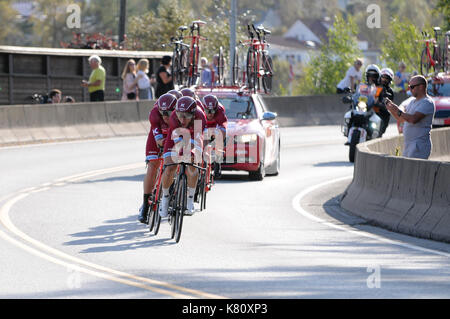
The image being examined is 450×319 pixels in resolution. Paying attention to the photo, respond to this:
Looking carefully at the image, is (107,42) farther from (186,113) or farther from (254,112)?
(186,113)

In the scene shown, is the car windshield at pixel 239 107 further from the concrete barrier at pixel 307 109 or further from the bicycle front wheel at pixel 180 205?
the concrete barrier at pixel 307 109

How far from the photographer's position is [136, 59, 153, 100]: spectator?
1185 inches

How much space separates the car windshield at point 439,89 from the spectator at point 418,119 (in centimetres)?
1257

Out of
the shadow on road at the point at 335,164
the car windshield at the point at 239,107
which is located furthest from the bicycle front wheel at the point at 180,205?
the shadow on road at the point at 335,164

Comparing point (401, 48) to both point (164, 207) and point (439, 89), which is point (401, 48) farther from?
point (164, 207)

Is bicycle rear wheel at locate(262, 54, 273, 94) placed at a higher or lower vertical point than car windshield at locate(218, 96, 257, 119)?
higher

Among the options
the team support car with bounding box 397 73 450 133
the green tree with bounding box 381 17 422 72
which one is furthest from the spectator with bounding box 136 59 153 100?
the green tree with bounding box 381 17 422 72

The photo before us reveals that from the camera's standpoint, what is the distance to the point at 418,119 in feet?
49.1

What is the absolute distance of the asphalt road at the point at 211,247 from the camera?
382 inches

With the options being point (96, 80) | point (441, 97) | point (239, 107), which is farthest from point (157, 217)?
point (96, 80)

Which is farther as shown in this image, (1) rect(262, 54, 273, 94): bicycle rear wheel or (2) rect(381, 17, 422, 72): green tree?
(2) rect(381, 17, 422, 72): green tree

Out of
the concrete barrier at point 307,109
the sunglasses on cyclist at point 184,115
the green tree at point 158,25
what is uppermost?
the green tree at point 158,25

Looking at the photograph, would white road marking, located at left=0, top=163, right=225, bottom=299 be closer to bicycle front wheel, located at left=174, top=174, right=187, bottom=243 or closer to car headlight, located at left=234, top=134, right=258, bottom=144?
bicycle front wheel, located at left=174, top=174, right=187, bottom=243

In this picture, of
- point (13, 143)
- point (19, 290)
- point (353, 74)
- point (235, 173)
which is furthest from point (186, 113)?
point (353, 74)
